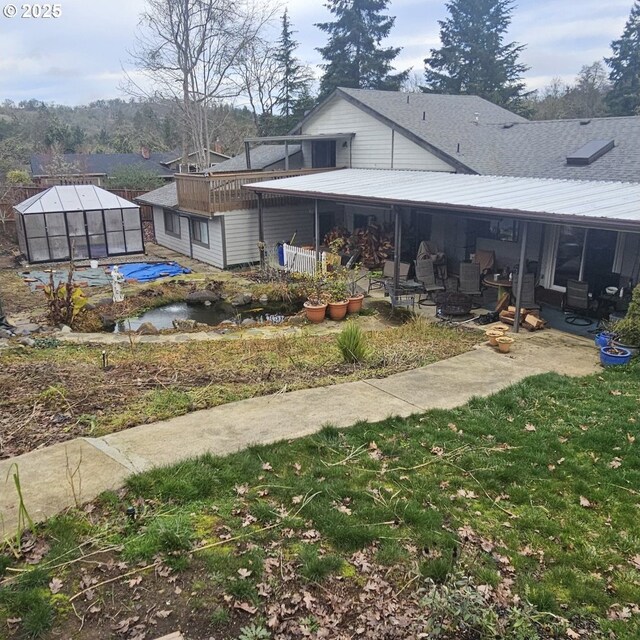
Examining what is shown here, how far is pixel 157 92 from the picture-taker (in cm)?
3066

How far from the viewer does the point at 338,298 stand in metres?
13.0

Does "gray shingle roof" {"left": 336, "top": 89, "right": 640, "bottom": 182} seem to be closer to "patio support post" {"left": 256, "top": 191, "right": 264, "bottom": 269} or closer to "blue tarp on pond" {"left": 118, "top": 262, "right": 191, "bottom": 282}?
"patio support post" {"left": 256, "top": 191, "right": 264, "bottom": 269}

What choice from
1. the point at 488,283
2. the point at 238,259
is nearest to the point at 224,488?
the point at 488,283

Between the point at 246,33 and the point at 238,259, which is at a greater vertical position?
the point at 246,33

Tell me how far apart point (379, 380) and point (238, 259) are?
1262cm

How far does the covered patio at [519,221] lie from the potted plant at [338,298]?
4.26 ft

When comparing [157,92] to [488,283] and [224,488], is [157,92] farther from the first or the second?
[224,488]

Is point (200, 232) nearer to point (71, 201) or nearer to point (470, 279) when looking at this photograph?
point (71, 201)

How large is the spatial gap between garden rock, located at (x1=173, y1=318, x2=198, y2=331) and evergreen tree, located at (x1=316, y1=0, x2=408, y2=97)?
2838 cm

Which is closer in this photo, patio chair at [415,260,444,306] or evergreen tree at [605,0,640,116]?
patio chair at [415,260,444,306]

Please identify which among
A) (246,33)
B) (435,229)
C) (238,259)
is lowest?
(238,259)

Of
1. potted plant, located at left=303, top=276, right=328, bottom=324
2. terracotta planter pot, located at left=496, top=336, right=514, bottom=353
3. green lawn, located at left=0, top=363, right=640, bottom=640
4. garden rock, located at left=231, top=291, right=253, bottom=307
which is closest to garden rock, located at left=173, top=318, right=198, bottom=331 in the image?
garden rock, located at left=231, top=291, right=253, bottom=307

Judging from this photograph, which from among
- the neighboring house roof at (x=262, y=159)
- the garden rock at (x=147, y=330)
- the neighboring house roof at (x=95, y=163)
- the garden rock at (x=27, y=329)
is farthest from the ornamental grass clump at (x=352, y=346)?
the neighboring house roof at (x=95, y=163)

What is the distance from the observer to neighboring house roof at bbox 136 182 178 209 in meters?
21.5
